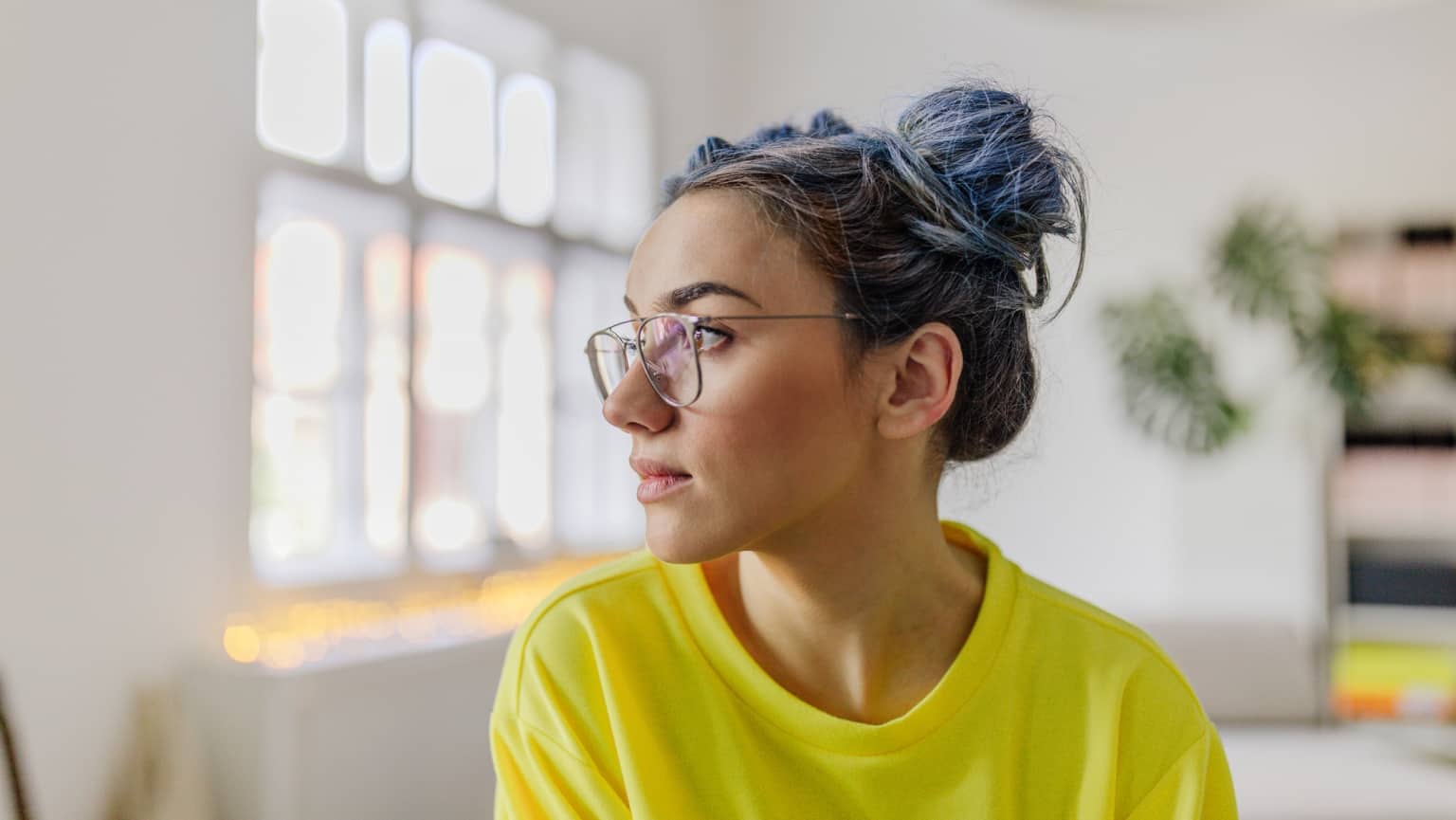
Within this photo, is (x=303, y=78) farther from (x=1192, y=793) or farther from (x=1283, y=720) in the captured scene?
(x=1192, y=793)

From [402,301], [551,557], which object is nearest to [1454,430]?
[551,557]

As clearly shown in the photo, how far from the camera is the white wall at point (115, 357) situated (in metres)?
2.77

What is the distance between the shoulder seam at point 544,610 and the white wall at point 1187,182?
398cm

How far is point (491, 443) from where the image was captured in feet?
15.6

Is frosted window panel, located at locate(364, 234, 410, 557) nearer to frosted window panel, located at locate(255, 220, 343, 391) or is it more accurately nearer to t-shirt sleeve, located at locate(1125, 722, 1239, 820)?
frosted window panel, located at locate(255, 220, 343, 391)

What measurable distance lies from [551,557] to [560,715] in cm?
389

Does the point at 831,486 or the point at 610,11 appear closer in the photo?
the point at 831,486

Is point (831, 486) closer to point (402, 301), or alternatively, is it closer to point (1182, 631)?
point (1182, 631)

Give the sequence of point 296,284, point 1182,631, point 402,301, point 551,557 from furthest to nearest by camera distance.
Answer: point 551,557, point 402,301, point 296,284, point 1182,631

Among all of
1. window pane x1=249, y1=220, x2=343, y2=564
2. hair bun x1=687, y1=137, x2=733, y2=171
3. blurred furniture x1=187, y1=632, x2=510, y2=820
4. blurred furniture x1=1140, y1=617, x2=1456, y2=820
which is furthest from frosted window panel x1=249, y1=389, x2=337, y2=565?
hair bun x1=687, y1=137, x2=733, y2=171

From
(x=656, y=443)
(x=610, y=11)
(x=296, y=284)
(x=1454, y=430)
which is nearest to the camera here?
(x=656, y=443)

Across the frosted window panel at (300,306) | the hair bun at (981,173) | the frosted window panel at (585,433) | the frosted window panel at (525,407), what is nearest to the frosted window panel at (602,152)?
the frosted window panel at (585,433)

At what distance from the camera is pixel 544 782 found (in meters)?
1.08

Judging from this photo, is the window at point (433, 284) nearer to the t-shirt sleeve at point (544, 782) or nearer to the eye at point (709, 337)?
the t-shirt sleeve at point (544, 782)
